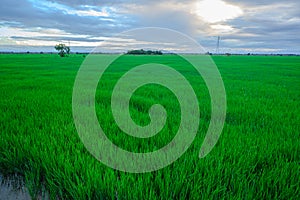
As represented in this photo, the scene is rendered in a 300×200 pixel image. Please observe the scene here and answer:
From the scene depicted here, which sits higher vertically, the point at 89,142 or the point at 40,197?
the point at 89,142

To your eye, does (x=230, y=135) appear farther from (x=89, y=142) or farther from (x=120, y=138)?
(x=89, y=142)

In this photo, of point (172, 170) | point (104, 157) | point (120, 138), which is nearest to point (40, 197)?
point (104, 157)

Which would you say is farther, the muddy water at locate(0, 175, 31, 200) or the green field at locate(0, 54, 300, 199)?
the muddy water at locate(0, 175, 31, 200)

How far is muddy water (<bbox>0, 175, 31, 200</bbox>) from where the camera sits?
1.75m

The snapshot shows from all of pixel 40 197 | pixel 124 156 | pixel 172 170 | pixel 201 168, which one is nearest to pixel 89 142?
pixel 124 156

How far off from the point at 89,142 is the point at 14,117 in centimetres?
186

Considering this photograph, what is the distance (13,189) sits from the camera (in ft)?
6.06

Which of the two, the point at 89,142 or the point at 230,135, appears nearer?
the point at 89,142

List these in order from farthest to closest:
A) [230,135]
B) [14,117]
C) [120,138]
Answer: [14,117]
[230,135]
[120,138]

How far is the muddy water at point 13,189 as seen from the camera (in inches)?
68.8

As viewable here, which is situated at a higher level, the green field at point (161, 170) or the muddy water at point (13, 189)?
the green field at point (161, 170)

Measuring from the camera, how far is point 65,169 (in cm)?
176

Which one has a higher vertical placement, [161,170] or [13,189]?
[161,170]

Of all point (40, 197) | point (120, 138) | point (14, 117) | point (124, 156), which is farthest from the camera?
point (14, 117)
